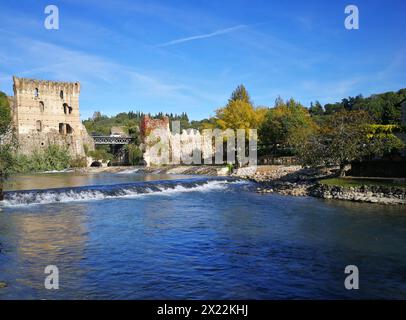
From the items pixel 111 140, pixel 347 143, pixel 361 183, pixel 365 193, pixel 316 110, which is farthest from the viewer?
pixel 316 110

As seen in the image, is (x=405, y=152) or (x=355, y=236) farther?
(x=405, y=152)

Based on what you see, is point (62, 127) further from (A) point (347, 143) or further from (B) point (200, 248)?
(B) point (200, 248)

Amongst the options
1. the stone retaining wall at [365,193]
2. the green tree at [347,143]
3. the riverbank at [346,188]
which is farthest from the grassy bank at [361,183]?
the green tree at [347,143]

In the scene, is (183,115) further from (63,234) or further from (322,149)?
(63,234)

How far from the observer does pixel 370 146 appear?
1110 inches

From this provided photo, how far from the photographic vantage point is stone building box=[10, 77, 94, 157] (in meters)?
65.1

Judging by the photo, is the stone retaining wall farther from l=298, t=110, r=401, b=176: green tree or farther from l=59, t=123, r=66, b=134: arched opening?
l=59, t=123, r=66, b=134: arched opening

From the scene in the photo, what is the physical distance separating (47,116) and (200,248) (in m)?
62.5

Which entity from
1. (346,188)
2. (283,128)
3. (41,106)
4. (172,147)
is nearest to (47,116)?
(41,106)

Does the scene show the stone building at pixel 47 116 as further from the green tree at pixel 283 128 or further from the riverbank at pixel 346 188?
the riverbank at pixel 346 188

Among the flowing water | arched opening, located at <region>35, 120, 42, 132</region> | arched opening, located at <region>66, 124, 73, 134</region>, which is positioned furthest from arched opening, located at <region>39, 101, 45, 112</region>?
the flowing water

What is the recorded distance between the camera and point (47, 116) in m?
68.6
